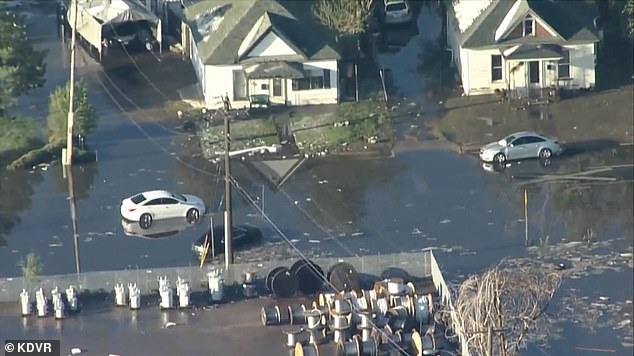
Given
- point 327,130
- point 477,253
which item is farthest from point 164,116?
point 477,253

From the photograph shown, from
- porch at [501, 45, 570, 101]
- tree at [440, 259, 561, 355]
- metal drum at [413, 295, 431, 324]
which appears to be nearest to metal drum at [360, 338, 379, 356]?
metal drum at [413, 295, 431, 324]

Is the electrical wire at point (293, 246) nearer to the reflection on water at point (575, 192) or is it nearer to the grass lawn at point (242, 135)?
the grass lawn at point (242, 135)

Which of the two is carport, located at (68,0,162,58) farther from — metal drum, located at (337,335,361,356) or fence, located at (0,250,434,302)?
metal drum, located at (337,335,361,356)

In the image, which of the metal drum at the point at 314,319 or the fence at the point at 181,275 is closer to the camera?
the metal drum at the point at 314,319

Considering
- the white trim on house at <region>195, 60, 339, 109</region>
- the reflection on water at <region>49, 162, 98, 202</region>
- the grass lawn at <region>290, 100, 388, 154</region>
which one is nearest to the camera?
the reflection on water at <region>49, 162, 98, 202</region>

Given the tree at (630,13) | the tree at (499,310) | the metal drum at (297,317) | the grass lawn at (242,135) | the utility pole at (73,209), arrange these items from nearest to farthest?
the tree at (499,310) < the metal drum at (297,317) < the utility pole at (73,209) < the grass lawn at (242,135) < the tree at (630,13)

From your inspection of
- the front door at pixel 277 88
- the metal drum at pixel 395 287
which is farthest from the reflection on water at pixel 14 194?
the metal drum at pixel 395 287

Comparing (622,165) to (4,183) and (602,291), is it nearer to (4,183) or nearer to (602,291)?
(602,291)

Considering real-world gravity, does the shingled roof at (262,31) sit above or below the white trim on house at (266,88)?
above
